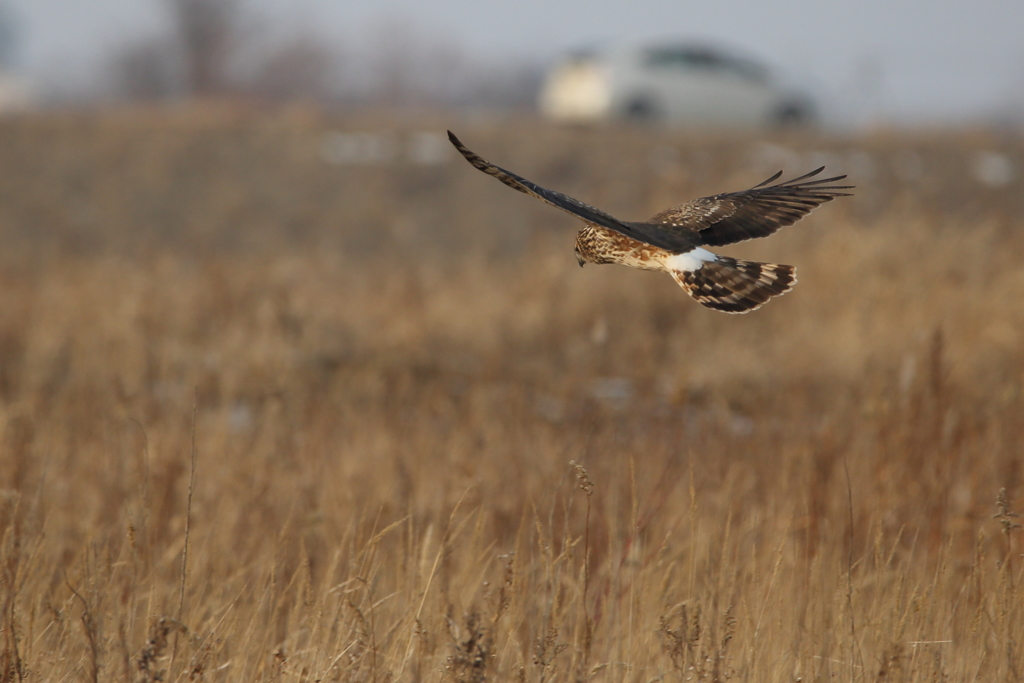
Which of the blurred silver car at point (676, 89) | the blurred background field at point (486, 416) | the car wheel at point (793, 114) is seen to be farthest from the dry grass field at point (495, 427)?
the car wheel at point (793, 114)

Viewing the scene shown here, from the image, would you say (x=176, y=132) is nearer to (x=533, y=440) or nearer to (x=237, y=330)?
(x=237, y=330)

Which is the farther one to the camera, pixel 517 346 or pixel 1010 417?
pixel 517 346

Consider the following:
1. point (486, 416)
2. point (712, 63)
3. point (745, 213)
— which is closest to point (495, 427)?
point (486, 416)

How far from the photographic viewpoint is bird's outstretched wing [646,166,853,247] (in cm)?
297

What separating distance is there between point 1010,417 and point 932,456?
18.1 inches

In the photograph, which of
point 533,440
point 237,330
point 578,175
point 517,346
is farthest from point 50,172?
point 533,440

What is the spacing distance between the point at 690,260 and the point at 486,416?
2862mm

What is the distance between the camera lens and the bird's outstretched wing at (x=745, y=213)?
9.76 ft

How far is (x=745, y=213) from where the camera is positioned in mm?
3119

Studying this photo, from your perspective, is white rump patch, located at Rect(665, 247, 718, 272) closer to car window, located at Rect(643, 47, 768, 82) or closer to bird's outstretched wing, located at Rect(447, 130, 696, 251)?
bird's outstretched wing, located at Rect(447, 130, 696, 251)

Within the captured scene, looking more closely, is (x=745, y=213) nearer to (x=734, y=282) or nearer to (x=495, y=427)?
(x=734, y=282)

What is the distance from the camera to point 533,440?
4309mm

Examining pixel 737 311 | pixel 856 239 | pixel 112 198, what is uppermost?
pixel 737 311

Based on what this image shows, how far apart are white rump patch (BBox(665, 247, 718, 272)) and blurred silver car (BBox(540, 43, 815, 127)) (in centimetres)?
1639
